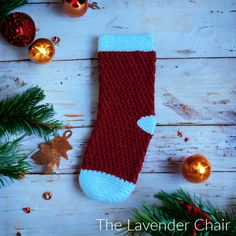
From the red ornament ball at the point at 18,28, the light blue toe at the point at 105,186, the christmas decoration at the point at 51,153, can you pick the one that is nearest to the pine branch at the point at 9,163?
the christmas decoration at the point at 51,153

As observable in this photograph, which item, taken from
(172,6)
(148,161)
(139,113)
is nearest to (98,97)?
(139,113)

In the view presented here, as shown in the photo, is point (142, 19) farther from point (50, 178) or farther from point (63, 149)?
point (50, 178)

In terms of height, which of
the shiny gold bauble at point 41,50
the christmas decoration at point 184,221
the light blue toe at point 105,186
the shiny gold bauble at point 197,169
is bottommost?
the light blue toe at point 105,186

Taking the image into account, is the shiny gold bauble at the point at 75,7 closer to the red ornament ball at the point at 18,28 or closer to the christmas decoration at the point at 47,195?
the red ornament ball at the point at 18,28

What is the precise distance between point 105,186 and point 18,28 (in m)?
0.59

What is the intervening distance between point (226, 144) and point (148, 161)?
27 centimetres

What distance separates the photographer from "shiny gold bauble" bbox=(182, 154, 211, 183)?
1192mm

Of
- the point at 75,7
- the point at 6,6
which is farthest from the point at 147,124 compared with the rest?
the point at 6,6

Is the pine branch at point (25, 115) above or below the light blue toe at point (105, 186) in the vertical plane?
above

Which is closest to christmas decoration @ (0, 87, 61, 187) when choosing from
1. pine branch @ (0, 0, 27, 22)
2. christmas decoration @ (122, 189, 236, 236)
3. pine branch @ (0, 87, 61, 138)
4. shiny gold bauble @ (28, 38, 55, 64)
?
pine branch @ (0, 87, 61, 138)

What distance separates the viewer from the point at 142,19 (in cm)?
130

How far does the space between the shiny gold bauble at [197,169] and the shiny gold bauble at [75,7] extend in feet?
1.98

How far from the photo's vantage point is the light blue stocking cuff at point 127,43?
127cm

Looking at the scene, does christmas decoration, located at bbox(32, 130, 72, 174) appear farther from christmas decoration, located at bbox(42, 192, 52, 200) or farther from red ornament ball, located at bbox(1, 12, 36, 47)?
red ornament ball, located at bbox(1, 12, 36, 47)
